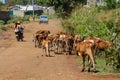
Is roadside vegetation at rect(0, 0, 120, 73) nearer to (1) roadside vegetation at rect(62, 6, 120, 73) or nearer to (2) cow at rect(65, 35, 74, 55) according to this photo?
(1) roadside vegetation at rect(62, 6, 120, 73)

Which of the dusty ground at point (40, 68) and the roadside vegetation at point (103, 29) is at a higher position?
the roadside vegetation at point (103, 29)

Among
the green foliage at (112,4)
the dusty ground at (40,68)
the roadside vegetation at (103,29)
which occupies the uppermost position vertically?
the green foliage at (112,4)

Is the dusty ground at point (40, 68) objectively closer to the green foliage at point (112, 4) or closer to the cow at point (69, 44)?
the cow at point (69, 44)

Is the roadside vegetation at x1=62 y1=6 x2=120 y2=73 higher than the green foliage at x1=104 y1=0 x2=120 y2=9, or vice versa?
the green foliage at x1=104 y1=0 x2=120 y2=9

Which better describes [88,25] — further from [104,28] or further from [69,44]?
[104,28]

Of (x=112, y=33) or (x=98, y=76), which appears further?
(x=112, y=33)

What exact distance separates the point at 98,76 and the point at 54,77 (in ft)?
5.47

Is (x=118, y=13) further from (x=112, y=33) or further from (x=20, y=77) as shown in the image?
(x=20, y=77)

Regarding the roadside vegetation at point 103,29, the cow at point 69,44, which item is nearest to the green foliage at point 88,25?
the roadside vegetation at point 103,29

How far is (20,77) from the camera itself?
15523mm

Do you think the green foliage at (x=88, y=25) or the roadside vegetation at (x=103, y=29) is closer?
the roadside vegetation at (x=103, y=29)

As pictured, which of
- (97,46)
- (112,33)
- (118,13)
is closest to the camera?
(97,46)

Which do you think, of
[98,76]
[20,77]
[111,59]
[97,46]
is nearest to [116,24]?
[97,46]

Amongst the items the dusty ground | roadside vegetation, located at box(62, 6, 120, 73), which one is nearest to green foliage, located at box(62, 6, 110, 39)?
roadside vegetation, located at box(62, 6, 120, 73)
